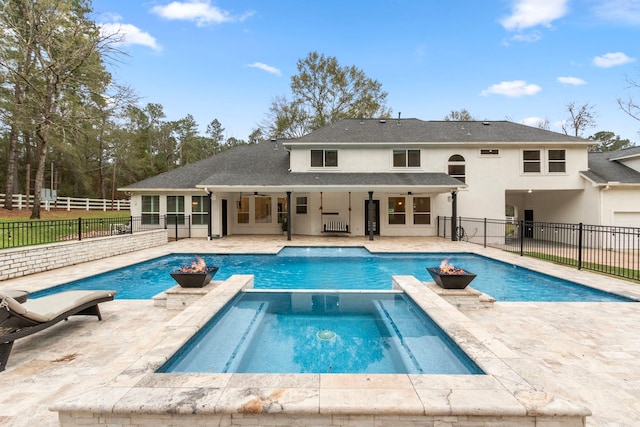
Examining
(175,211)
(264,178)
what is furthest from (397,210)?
(175,211)

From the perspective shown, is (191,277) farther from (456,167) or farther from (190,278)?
(456,167)

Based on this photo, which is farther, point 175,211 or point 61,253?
point 175,211

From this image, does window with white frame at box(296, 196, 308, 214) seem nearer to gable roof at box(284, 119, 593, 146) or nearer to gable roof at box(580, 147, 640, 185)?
gable roof at box(284, 119, 593, 146)

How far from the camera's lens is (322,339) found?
13.9ft

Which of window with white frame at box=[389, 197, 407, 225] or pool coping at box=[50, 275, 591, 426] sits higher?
window with white frame at box=[389, 197, 407, 225]

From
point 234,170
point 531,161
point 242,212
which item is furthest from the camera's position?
point 242,212

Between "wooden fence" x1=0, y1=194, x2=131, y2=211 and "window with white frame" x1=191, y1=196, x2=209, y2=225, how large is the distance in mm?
12051

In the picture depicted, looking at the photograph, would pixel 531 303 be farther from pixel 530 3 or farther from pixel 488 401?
pixel 530 3

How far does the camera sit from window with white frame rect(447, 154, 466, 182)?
55.0 feet

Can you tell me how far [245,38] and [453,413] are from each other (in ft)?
75.5

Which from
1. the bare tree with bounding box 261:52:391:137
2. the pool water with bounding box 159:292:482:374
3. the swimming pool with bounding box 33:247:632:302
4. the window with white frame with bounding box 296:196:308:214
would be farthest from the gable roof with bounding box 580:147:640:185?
the bare tree with bounding box 261:52:391:137

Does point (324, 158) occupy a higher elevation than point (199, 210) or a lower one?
higher

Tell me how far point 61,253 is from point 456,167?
1789cm

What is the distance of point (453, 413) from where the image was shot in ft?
6.87
